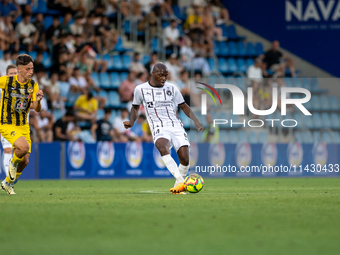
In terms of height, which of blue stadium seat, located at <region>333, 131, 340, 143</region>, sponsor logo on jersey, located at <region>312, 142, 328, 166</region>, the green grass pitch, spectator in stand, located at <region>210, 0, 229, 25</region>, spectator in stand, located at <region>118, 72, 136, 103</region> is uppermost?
spectator in stand, located at <region>210, 0, 229, 25</region>

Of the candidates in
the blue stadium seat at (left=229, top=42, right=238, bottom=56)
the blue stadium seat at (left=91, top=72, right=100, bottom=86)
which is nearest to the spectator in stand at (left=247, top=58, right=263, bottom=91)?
the blue stadium seat at (left=229, top=42, right=238, bottom=56)

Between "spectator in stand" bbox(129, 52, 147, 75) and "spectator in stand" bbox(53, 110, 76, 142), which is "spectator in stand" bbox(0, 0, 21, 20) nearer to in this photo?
"spectator in stand" bbox(129, 52, 147, 75)

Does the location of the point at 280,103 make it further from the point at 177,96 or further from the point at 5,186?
the point at 5,186

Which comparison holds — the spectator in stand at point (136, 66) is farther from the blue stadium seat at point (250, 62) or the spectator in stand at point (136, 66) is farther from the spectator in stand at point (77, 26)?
the blue stadium seat at point (250, 62)

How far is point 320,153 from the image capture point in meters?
19.4

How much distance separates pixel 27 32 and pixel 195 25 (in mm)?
6458

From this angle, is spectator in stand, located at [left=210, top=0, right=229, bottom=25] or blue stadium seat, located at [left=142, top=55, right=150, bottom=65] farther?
spectator in stand, located at [left=210, top=0, right=229, bottom=25]

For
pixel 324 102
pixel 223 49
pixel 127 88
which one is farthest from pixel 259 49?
pixel 127 88

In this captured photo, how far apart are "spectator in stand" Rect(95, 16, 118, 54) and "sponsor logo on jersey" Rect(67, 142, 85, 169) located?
4.57 meters

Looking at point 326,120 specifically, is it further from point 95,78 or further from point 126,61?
point 95,78

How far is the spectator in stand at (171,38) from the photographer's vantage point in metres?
22.3

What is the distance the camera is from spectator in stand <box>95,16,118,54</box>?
20922 mm

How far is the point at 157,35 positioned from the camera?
73.6 feet

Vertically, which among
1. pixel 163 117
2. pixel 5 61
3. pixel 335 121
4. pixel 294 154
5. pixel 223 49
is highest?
pixel 223 49
